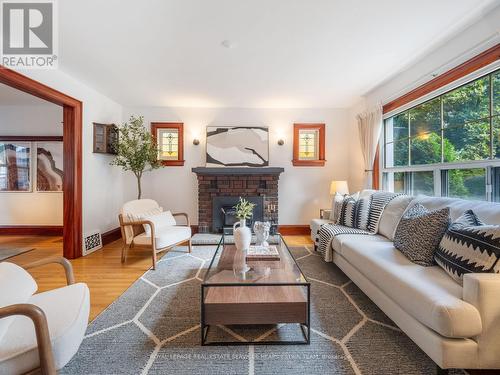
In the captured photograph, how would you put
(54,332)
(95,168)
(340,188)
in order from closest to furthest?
(54,332) < (95,168) < (340,188)

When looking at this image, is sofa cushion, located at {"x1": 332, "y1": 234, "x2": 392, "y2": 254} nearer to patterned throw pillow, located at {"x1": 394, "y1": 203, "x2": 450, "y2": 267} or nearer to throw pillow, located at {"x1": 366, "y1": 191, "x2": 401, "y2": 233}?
throw pillow, located at {"x1": 366, "y1": 191, "x2": 401, "y2": 233}

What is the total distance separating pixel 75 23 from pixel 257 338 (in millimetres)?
2980

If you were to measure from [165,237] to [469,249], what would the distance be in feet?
9.39

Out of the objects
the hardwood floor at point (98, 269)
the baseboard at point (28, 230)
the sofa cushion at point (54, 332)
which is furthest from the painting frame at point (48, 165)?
the sofa cushion at point (54, 332)

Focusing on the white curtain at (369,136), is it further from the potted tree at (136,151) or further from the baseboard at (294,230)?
the potted tree at (136,151)

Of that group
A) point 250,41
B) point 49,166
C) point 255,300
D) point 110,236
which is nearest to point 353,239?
point 255,300

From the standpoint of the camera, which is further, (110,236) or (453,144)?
(110,236)

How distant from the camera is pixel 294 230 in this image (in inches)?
183

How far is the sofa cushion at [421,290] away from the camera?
1.17 metres

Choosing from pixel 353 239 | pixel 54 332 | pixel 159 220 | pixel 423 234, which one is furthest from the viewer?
pixel 159 220

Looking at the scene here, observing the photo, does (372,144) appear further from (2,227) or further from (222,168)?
(2,227)

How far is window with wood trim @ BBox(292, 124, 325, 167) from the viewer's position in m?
4.61

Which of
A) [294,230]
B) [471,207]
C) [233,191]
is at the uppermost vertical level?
[233,191]

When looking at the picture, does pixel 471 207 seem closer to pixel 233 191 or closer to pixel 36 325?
pixel 36 325
